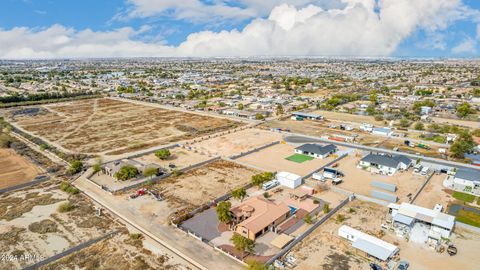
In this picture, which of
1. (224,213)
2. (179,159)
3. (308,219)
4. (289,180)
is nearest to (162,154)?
(179,159)

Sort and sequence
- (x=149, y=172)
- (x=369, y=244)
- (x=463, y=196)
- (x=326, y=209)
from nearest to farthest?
(x=369, y=244), (x=326, y=209), (x=463, y=196), (x=149, y=172)

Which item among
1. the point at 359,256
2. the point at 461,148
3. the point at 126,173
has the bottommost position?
the point at 359,256

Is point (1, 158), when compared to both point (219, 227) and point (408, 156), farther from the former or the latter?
point (408, 156)

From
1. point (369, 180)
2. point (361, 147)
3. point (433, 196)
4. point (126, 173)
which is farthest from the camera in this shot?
point (361, 147)

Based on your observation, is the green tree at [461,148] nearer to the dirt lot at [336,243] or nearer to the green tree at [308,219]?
the dirt lot at [336,243]

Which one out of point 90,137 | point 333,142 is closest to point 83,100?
point 90,137

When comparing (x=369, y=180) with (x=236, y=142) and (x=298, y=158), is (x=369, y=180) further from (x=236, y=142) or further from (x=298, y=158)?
(x=236, y=142)

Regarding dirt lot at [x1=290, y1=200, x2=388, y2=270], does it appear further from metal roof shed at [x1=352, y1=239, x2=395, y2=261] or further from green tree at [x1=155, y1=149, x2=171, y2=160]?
green tree at [x1=155, y1=149, x2=171, y2=160]

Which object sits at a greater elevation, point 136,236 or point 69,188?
point 69,188
